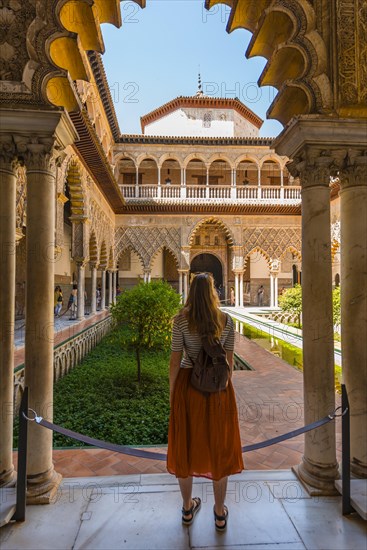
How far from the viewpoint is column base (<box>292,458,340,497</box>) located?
2.49m

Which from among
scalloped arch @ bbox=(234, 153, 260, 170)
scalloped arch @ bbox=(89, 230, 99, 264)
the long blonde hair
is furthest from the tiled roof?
the long blonde hair

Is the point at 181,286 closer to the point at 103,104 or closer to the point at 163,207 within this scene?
the point at 163,207

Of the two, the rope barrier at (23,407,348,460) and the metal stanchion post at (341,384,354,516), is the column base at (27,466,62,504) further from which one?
the metal stanchion post at (341,384,354,516)

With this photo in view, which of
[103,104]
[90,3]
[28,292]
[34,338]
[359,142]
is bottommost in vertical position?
[34,338]

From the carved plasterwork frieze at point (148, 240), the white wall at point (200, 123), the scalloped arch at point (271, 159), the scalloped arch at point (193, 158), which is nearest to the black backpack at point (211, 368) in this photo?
the carved plasterwork frieze at point (148, 240)

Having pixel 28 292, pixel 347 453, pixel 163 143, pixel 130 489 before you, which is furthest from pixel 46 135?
pixel 163 143

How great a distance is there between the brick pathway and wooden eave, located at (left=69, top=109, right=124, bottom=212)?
6682 millimetres

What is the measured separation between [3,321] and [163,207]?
17.4 m

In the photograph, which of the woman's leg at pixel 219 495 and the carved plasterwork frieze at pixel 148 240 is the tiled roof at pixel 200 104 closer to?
the carved plasterwork frieze at pixel 148 240

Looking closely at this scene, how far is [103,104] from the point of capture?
14.7 m

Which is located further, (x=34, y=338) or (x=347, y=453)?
(x=34, y=338)

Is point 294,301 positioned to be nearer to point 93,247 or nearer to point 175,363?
point 93,247

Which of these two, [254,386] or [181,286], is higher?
[181,286]

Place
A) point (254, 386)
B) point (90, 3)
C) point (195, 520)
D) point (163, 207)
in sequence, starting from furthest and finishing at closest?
point (163, 207) < point (254, 386) < point (90, 3) < point (195, 520)
